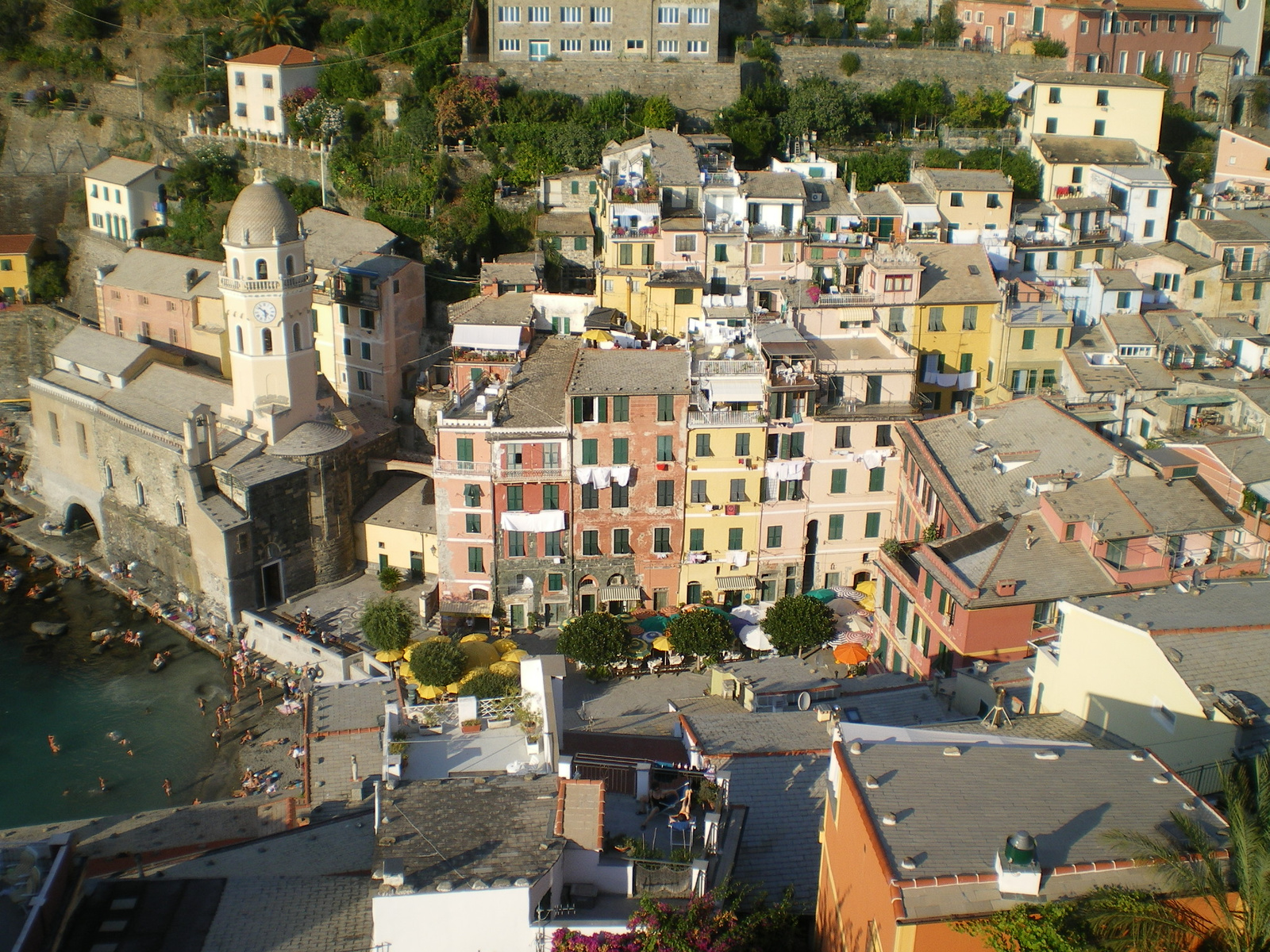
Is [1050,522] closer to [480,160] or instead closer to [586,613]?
[586,613]

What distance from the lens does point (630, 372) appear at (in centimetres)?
4366

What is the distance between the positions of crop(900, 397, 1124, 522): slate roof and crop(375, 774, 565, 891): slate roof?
19.9m

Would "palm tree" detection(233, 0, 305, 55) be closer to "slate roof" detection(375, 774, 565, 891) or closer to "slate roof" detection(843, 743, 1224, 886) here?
"slate roof" detection(375, 774, 565, 891)

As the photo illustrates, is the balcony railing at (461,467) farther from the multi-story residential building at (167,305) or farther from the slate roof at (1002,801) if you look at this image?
the slate roof at (1002,801)

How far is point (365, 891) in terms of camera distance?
2178cm

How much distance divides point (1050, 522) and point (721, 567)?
1390 centimetres

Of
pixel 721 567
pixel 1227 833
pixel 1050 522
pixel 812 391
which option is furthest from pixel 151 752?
pixel 1227 833

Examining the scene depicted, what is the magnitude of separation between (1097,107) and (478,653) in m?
46.0

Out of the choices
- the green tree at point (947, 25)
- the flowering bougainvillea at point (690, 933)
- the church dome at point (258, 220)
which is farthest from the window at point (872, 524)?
the green tree at point (947, 25)

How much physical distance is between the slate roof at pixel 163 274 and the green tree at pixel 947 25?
141ft

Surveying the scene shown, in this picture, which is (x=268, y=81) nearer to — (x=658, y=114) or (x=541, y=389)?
(x=658, y=114)

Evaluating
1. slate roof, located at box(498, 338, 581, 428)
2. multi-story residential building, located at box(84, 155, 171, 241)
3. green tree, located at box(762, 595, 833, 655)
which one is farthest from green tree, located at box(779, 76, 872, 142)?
multi-story residential building, located at box(84, 155, 171, 241)

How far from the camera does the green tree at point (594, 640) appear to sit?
1598 inches

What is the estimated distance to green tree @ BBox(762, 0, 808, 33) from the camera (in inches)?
2916
